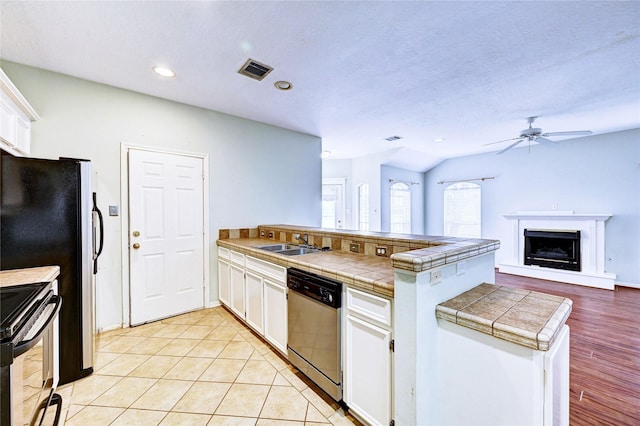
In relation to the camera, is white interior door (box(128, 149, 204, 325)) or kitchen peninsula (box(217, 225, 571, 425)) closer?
kitchen peninsula (box(217, 225, 571, 425))

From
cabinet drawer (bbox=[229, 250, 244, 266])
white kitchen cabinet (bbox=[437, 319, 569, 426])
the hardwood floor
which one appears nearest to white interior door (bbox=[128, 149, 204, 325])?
cabinet drawer (bbox=[229, 250, 244, 266])

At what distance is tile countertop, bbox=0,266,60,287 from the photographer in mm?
1535

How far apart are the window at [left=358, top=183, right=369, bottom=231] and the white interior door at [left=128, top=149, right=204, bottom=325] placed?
419 cm

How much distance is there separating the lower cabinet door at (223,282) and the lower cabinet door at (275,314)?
3.21ft

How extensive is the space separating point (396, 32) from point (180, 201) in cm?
285

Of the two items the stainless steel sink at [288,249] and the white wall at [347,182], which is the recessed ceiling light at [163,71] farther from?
the white wall at [347,182]

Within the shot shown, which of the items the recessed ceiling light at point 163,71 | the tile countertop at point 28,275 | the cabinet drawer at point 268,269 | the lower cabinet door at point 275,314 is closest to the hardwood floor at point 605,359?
the lower cabinet door at point 275,314

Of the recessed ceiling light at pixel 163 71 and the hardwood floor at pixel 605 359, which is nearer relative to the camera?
the hardwood floor at pixel 605 359

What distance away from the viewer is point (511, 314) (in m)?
1.24

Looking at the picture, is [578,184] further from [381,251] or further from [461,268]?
[461,268]

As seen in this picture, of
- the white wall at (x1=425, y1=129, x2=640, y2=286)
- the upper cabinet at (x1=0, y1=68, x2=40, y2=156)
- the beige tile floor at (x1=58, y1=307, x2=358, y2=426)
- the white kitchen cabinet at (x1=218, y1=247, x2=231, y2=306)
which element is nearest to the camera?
the beige tile floor at (x1=58, y1=307, x2=358, y2=426)

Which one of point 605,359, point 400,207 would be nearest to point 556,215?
point 400,207

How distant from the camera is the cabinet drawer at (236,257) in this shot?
114 inches

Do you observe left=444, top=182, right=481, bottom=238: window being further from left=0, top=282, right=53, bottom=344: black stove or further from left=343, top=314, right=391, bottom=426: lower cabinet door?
left=0, top=282, right=53, bottom=344: black stove
